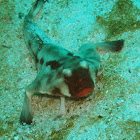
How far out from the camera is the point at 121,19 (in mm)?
4949

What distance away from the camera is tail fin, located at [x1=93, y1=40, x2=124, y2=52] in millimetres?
4293

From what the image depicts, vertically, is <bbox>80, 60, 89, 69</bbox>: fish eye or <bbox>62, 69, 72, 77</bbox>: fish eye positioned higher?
<bbox>80, 60, 89, 69</bbox>: fish eye

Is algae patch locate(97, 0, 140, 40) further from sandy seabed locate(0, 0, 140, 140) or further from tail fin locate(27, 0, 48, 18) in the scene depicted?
tail fin locate(27, 0, 48, 18)

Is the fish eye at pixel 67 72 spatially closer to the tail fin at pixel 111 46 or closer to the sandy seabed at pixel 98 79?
the sandy seabed at pixel 98 79

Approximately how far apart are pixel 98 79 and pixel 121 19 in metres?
1.88

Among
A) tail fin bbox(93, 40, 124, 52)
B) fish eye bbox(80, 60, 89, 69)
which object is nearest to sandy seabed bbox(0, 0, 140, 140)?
tail fin bbox(93, 40, 124, 52)

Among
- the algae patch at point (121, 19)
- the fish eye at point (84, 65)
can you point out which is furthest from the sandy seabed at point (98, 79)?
the fish eye at point (84, 65)

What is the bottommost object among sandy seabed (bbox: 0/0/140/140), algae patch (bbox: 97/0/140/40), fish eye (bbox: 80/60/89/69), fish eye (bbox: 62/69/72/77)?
sandy seabed (bbox: 0/0/140/140)

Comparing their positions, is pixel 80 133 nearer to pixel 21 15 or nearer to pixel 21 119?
pixel 21 119

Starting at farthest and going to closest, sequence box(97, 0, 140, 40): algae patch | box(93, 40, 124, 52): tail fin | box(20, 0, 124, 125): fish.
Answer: box(97, 0, 140, 40): algae patch
box(93, 40, 124, 52): tail fin
box(20, 0, 124, 125): fish

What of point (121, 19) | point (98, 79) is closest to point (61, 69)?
point (98, 79)

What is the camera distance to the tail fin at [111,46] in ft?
14.1

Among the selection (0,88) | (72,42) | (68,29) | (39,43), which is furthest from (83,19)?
(0,88)

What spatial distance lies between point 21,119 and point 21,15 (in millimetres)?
3260
